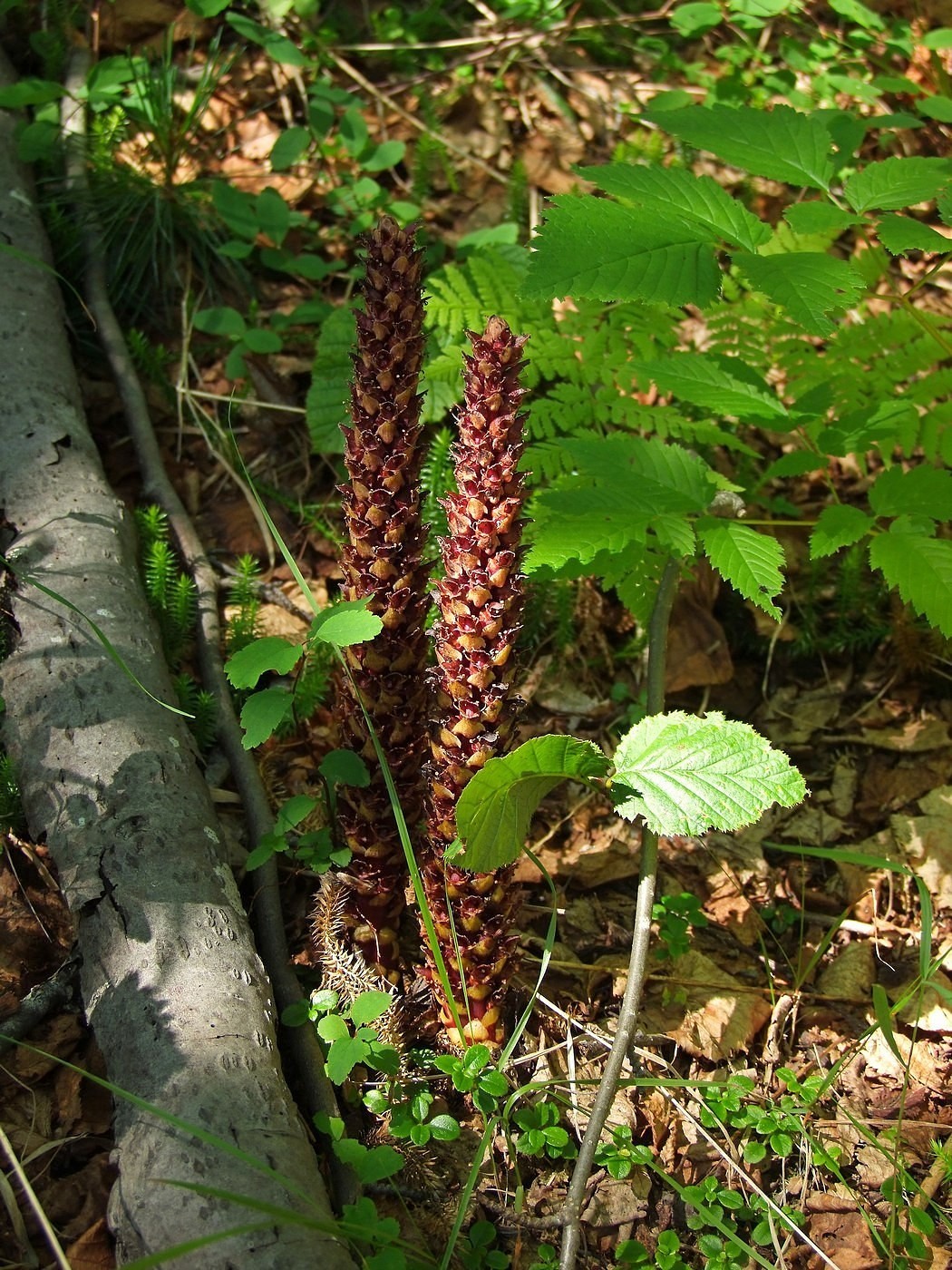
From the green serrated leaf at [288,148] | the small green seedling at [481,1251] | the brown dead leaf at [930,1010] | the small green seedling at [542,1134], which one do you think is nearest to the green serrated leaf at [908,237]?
the brown dead leaf at [930,1010]

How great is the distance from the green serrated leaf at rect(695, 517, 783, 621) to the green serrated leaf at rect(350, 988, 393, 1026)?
1184 millimetres

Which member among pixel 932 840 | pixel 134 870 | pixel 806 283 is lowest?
pixel 932 840

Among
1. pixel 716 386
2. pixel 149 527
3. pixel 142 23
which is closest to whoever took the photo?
pixel 716 386

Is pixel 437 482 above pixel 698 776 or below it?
below

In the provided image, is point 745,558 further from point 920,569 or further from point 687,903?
point 687,903

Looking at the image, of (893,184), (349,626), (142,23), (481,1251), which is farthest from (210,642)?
(142,23)

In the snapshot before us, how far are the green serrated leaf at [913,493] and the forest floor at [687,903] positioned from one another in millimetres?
864

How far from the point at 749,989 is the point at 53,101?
14.0ft

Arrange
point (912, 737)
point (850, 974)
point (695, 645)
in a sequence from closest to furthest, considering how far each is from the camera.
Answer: point (850, 974), point (912, 737), point (695, 645)

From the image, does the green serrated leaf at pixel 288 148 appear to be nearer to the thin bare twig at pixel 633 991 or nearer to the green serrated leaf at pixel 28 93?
A: the green serrated leaf at pixel 28 93

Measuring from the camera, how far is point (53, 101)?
432 centimetres

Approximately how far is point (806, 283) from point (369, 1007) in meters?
1.87

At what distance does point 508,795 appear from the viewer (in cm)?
218

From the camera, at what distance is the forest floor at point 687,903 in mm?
2318
